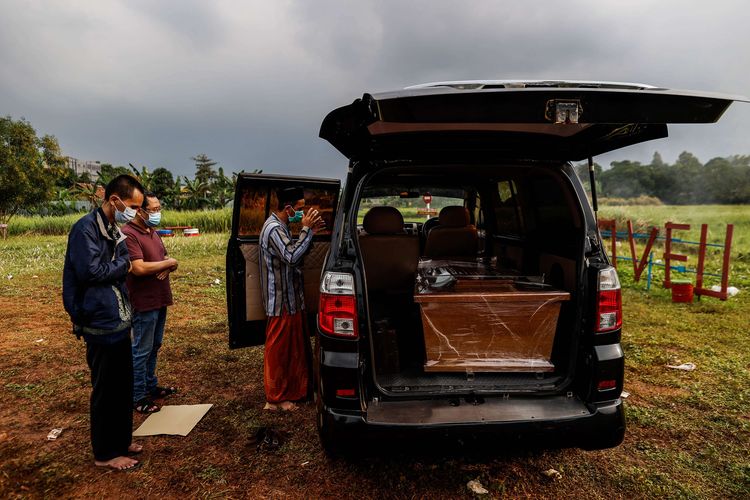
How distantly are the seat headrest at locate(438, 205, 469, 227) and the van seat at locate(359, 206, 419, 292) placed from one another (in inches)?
40.5

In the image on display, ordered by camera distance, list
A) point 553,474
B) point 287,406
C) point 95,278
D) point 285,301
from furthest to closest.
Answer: point 287,406
point 285,301
point 553,474
point 95,278

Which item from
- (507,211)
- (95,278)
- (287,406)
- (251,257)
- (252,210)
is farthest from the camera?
(507,211)

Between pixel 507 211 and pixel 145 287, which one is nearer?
pixel 145 287

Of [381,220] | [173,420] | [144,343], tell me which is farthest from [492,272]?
[144,343]

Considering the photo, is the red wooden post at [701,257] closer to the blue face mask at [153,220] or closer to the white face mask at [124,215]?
the blue face mask at [153,220]

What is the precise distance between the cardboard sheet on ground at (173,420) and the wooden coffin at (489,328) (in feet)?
A: 6.58

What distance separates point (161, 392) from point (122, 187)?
6.84 ft

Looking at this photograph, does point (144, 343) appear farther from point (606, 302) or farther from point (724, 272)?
point (724, 272)

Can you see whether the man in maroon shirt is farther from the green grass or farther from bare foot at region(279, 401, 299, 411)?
the green grass

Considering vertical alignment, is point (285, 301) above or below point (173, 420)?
above

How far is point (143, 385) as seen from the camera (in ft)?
12.7

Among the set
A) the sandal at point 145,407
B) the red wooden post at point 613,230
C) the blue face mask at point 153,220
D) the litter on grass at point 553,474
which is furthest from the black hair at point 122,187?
the red wooden post at point 613,230

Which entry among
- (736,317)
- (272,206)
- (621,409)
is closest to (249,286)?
(272,206)

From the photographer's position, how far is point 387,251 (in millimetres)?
3625
